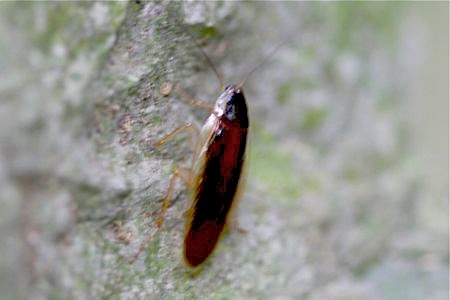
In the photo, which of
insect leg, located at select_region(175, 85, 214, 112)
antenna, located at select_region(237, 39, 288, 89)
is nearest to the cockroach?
insect leg, located at select_region(175, 85, 214, 112)

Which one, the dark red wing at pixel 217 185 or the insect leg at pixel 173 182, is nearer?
the insect leg at pixel 173 182

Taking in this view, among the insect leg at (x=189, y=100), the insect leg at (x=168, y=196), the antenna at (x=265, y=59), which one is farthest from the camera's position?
the antenna at (x=265, y=59)

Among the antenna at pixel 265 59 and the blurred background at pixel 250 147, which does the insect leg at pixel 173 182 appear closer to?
the blurred background at pixel 250 147

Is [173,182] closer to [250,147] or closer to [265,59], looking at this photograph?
[250,147]

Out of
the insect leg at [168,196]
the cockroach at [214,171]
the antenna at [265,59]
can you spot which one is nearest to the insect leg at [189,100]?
the cockroach at [214,171]

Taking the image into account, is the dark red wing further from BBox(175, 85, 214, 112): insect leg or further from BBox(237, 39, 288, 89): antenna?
BBox(237, 39, 288, 89): antenna

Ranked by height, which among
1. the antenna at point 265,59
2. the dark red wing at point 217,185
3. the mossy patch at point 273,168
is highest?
the dark red wing at point 217,185

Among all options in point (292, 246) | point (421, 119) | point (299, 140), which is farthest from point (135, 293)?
point (421, 119)
